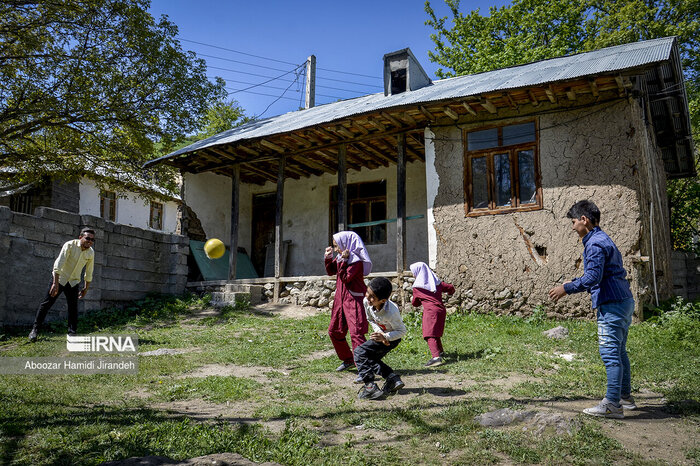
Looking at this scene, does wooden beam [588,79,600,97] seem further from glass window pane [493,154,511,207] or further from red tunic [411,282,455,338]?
red tunic [411,282,455,338]

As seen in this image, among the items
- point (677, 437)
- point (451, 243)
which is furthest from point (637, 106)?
point (677, 437)

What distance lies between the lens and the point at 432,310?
6148 millimetres

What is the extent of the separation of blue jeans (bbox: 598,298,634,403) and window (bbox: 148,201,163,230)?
23.8 m

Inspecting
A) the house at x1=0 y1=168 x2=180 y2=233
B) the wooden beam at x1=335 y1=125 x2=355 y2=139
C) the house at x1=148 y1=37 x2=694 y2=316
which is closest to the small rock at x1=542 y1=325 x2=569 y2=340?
the house at x1=148 y1=37 x2=694 y2=316

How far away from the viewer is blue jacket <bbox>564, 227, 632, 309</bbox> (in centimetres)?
374

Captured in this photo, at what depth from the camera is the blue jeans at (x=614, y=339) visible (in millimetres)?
3658

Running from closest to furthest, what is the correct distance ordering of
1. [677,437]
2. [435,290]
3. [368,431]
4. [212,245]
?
1. [677,437]
2. [368,431]
3. [435,290]
4. [212,245]

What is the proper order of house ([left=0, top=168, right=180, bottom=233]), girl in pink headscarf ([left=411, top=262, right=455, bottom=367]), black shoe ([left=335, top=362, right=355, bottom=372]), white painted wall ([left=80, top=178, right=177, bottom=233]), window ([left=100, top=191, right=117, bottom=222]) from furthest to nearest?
window ([left=100, top=191, right=117, bottom=222]) → white painted wall ([left=80, top=178, right=177, bottom=233]) → house ([left=0, top=168, right=180, bottom=233]) → girl in pink headscarf ([left=411, top=262, right=455, bottom=367]) → black shoe ([left=335, top=362, right=355, bottom=372])

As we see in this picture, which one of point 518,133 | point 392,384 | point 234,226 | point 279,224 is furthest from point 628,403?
point 234,226

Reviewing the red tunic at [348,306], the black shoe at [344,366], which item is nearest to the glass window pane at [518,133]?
the red tunic at [348,306]

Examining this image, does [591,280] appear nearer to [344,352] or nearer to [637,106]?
[344,352]

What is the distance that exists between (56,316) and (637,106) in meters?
10.6

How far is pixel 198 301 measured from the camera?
37.0ft

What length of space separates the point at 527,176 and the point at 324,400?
20.7 ft
